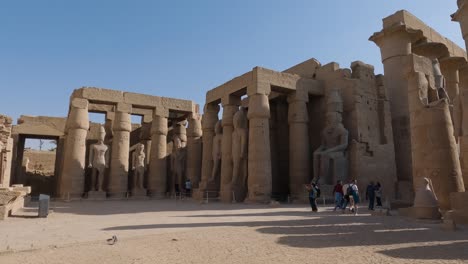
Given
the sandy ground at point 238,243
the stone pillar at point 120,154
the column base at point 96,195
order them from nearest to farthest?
the sandy ground at point 238,243
the column base at point 96,195
the stone pillar at point 120,154

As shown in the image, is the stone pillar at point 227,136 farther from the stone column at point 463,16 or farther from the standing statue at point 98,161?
the stone column at point 463,16

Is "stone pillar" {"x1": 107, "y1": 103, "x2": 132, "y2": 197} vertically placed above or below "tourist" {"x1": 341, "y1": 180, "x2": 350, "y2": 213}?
above

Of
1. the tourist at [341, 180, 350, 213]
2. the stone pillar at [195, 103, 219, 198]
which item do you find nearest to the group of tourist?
the tourist at [341, 180, 350, 213]

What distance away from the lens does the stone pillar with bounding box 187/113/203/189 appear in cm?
2027

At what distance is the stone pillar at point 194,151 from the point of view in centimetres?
2027

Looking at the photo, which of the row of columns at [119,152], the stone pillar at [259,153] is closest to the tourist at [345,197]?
the stone pillar at [259,153]

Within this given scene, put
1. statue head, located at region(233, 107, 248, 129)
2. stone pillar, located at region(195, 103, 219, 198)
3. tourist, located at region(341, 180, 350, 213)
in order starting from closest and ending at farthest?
1. tourist, located at region(341, 180, 350, 213)
2. statue head, located at region(233, 107, 248, 129)
3. stone pillar, located at region(195, 103, 219, 198)

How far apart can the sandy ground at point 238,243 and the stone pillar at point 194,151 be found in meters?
12.9

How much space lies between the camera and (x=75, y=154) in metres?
17.6

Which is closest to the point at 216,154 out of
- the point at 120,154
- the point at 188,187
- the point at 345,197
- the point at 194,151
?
the point at 188,187

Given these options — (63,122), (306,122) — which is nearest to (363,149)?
(306,122)

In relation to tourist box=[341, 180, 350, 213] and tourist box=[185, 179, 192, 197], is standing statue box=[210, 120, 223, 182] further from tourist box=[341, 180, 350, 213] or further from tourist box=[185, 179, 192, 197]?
tourist box=[341, 180, 350, 213]

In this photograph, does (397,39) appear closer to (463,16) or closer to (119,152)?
(463,16)

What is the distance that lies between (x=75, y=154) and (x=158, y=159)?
4429 mm
